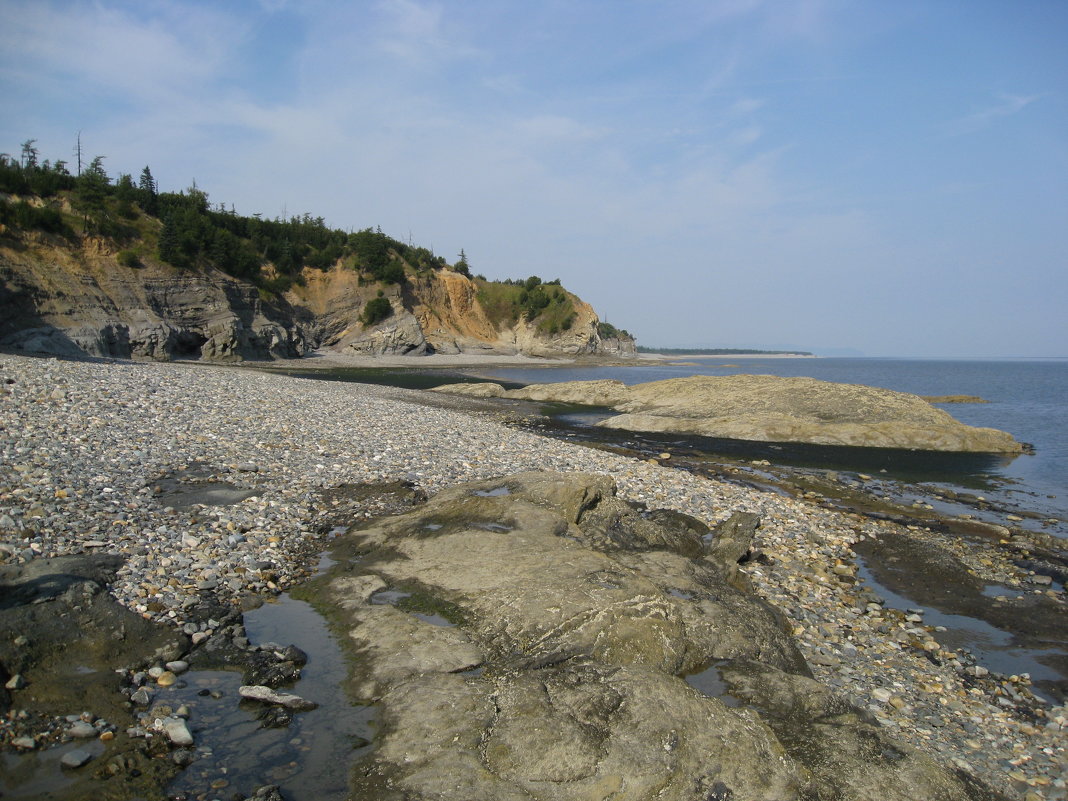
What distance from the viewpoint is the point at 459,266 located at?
376 ft

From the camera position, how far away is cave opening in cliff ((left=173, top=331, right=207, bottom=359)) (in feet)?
195

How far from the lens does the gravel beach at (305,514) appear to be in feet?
23.4

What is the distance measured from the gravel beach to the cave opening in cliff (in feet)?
141

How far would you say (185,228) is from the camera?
217 feet

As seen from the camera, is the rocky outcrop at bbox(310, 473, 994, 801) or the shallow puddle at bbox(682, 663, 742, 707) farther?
the shallow puddle at bbox(682, 663, 742, 707)

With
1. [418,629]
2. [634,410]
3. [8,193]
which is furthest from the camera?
[8,193]

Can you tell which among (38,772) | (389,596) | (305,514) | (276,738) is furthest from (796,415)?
(38,772)

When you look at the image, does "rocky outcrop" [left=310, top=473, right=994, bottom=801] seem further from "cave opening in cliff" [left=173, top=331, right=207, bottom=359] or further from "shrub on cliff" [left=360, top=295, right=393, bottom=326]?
"shrub on cliff" [left=360, top=295, right=393, bottom=326]

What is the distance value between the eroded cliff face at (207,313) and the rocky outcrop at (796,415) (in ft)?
106

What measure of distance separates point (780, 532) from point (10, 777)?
40.9ft

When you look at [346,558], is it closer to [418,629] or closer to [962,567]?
[418,629]

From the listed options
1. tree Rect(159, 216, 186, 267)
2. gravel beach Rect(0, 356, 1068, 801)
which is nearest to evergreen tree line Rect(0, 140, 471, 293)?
tree Rect(159, 216, 186, 267)

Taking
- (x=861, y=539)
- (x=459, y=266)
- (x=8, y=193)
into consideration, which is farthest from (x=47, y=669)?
(x=459, y=266)

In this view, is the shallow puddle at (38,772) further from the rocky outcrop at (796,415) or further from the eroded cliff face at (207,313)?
the eroded cliff face at (207,313)
